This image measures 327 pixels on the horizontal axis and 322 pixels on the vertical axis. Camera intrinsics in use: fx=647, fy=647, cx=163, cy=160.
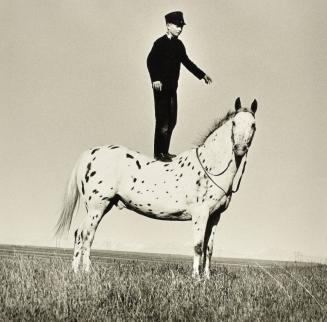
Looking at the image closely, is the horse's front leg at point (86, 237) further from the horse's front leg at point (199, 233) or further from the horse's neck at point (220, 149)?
the horse's neck at point (220, 149)

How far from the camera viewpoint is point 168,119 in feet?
41.2

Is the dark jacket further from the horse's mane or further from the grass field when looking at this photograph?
the grass field

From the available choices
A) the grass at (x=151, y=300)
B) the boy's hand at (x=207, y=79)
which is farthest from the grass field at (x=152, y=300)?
the boy's hand at (x=207, y=79)

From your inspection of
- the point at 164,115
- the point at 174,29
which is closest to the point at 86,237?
the point at 164,115

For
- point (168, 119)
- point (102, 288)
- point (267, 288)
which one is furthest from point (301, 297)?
point (168, 119)

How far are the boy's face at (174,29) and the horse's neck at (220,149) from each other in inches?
85.0

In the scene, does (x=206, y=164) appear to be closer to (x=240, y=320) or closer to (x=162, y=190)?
(x=162, y=190)

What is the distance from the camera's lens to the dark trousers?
12539 millimetres

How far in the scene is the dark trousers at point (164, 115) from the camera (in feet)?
41.1

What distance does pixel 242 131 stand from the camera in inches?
438

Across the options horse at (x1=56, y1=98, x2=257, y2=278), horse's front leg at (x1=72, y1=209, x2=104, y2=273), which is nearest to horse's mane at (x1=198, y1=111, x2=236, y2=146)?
horse at (x1=56, y1=98, x2=257, y2=278)

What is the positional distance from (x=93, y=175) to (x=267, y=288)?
14.4 feet

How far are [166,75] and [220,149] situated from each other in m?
1.90

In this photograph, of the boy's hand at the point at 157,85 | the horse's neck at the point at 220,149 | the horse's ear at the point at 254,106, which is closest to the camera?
the horse's ear at the point at 254,106
